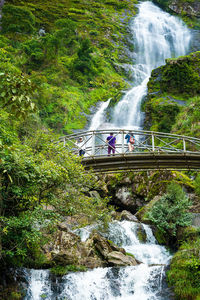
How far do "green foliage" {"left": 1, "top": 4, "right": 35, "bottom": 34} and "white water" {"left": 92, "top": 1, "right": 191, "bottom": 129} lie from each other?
15.2m

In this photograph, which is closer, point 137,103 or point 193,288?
point 193,288

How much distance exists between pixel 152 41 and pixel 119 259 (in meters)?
46.3

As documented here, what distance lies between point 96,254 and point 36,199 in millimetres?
4343

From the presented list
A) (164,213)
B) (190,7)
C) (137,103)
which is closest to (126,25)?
(190,7)

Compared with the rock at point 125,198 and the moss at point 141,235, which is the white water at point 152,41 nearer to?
the rock at point 125,198

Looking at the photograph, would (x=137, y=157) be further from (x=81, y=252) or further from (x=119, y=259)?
(x=81, y=252)

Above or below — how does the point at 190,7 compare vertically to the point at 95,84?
above

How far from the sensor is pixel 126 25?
55562 mm

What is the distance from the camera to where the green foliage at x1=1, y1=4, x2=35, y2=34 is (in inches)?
1487

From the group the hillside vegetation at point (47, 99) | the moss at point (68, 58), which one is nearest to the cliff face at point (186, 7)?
the hillside vegetation at point (47, 99)

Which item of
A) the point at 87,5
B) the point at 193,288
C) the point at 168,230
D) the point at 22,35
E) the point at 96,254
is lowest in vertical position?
the point at 193,288

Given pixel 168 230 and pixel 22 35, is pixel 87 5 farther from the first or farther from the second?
pixel 168 230

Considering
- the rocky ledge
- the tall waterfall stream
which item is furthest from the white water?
the rocky ledge

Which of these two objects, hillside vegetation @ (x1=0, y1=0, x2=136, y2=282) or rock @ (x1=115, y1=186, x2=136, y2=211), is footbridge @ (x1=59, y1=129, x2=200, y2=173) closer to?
hillside vegetation @ (x1=0, y1=0, x2=136, y2=282)
